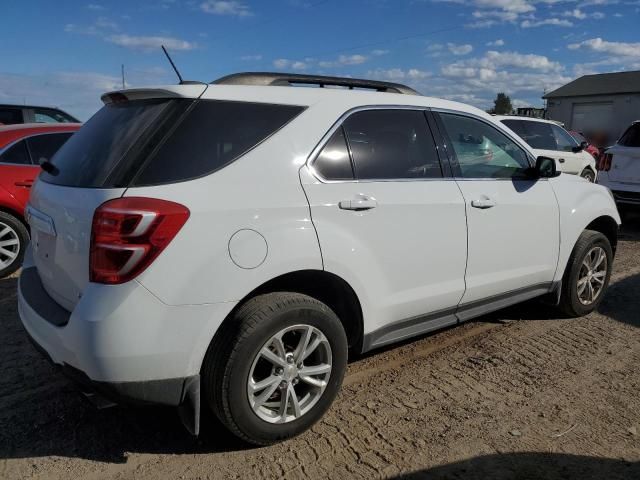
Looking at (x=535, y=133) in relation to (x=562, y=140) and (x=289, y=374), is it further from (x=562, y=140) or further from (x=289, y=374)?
(x=289, y=374)

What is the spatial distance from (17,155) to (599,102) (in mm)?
38272

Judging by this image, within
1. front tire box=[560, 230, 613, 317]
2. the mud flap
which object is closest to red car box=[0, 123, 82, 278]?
the mud flap

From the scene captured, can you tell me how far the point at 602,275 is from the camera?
4910mm

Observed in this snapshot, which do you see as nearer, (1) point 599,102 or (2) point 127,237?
(2) point 127,237

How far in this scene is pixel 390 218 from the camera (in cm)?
312

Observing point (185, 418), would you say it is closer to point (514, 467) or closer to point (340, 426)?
point (340, 426)

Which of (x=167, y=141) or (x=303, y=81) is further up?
(x=303, y=81)

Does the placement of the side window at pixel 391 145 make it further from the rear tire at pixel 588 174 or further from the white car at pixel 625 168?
the rear tire at pixel 588 174

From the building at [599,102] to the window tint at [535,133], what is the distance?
24731 millimetres

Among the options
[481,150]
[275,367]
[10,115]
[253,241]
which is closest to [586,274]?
[481,150]

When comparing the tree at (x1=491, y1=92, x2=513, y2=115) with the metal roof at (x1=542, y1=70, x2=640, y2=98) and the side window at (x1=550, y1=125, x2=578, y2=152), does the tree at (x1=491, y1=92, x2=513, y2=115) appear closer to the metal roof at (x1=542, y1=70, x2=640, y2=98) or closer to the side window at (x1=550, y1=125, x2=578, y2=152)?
the metal roof at (x1=542, y1=70, x2=640, y2=98)

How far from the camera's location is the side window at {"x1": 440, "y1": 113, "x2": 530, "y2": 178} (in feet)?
12.2

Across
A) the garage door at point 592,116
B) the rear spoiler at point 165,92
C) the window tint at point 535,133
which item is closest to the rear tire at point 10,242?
the rear spoiler at point 165,92

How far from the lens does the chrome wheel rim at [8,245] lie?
5.82 metres
